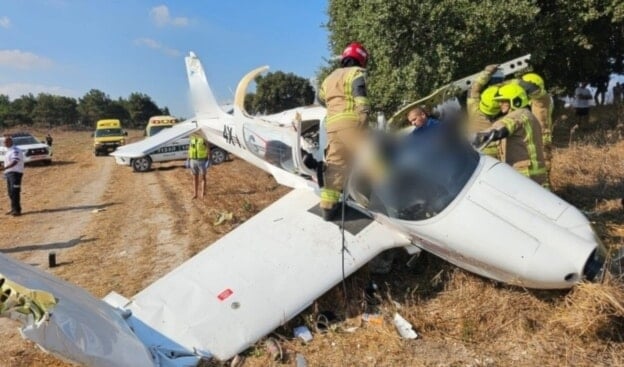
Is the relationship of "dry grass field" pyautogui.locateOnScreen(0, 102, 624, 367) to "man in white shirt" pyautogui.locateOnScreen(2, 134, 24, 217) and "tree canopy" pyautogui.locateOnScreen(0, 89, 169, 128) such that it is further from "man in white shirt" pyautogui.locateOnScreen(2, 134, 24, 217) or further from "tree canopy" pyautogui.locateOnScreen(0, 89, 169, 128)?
"tree canopy" pyautogui.locateOnScreen(0, 89, 169, 128)

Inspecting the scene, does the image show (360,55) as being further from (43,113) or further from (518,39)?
(43,113)

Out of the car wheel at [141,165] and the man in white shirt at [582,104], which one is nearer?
the man in white shirt at [582,104]

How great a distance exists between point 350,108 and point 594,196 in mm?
4628

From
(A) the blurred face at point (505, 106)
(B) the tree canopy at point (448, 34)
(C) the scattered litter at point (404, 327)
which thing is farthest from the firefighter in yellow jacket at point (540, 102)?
(B) the tree canopy at point (448, 34)

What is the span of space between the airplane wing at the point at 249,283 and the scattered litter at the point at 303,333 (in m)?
0.20

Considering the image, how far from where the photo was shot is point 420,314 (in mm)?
4055

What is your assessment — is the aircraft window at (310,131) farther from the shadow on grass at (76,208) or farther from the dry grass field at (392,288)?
the shadow on grass at (76,208)

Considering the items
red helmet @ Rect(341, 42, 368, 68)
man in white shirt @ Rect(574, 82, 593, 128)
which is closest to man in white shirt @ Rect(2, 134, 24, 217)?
red helmet @ Rect(341, 42, 368, 68)

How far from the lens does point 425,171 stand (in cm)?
420

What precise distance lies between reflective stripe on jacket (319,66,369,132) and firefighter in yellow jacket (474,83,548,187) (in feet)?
4.98

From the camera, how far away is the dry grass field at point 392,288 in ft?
11.2

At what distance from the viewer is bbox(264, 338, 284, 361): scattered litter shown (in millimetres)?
A: 3647

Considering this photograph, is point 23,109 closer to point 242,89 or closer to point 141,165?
point 141,165

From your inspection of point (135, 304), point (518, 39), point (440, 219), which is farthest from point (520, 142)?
point (518, 39)
